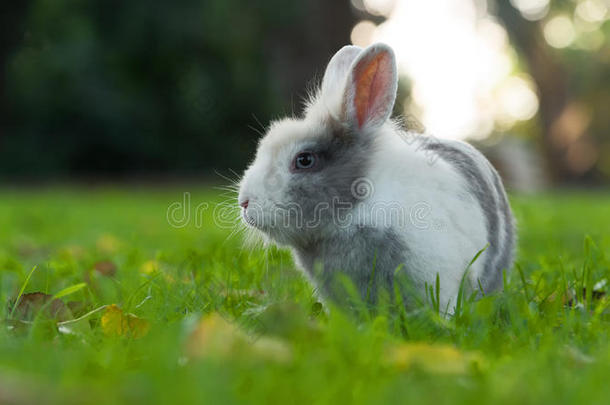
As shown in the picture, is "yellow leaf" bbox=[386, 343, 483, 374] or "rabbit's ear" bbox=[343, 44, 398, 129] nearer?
"yellow leaf" bbox=[386, 343, 483, 374]

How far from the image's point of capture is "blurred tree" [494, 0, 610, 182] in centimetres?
1822

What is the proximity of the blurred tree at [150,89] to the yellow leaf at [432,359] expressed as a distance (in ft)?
46.2

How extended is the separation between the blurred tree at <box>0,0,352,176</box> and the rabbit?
1302 cm

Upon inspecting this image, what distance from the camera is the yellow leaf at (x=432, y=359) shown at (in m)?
1.53

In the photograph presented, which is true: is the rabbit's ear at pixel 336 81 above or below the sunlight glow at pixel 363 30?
below

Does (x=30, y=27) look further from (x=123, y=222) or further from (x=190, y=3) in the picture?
(x=123, y=222)

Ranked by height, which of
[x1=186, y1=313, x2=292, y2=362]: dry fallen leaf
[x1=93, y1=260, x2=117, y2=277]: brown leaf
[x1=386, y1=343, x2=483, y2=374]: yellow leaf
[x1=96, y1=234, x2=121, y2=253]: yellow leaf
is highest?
[x1=186, y1=313, x2=292, y2=362]: dry fallen leaf

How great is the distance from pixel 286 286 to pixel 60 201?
27.0 feet

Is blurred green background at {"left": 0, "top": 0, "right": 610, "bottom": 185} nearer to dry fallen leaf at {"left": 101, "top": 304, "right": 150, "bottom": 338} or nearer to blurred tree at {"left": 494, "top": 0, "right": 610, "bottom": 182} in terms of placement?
blurred tree at {"left": 494, "top": 0, "right": 610, "bottom": 182}

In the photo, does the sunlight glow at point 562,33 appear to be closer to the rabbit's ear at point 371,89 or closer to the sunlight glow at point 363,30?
the sunlight glow at point 363,30

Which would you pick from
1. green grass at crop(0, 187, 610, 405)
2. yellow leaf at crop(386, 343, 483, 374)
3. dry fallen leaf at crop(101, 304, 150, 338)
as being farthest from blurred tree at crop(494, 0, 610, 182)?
yellow leaf at crop(386, 343, 483, 374)

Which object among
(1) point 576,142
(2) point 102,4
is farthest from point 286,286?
(1) point 576,142

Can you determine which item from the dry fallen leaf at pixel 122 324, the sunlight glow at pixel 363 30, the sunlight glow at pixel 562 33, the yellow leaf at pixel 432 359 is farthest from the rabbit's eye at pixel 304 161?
the sunlight glow at pixel 562 33

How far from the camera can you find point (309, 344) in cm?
168
